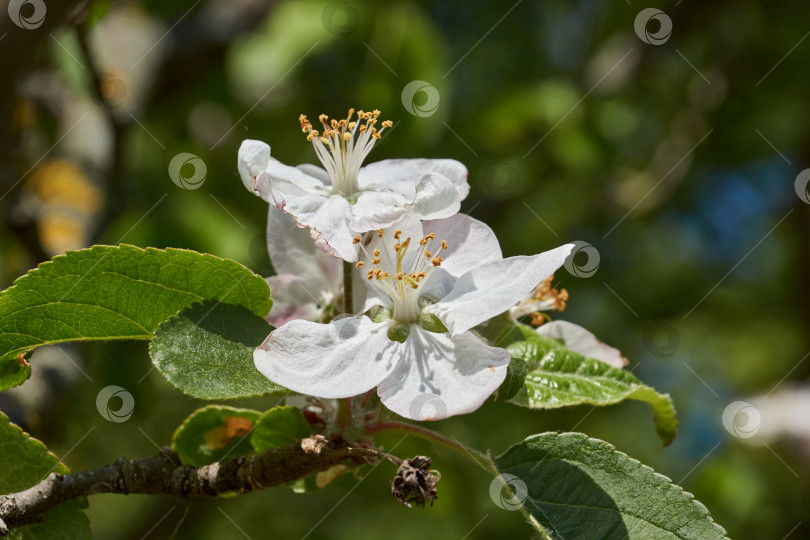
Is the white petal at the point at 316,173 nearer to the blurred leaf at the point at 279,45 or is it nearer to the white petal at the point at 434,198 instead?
the white petal at the point at 434,198

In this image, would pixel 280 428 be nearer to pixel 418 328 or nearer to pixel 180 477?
pixel 180 477

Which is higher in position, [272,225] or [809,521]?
[809,521]

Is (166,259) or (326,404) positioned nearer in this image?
(166,259)

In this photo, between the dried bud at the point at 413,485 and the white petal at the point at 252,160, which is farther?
the white petal at the point at 252,160

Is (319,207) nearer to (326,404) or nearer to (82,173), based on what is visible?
(326,404)

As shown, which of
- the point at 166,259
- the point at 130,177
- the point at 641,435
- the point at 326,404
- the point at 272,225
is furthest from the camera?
the point at 641,435

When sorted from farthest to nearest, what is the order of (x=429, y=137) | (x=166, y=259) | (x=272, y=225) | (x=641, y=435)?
(x=641, y=435)
(x=429, y=137)
(x=272, y=225)
(x=166, y=259)

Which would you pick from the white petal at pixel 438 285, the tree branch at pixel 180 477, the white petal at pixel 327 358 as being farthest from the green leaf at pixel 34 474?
the white petal at pixel 438 285

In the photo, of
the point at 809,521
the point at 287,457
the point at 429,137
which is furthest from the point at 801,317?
the point at 287,457
